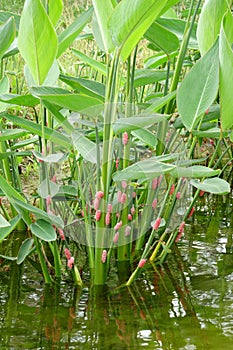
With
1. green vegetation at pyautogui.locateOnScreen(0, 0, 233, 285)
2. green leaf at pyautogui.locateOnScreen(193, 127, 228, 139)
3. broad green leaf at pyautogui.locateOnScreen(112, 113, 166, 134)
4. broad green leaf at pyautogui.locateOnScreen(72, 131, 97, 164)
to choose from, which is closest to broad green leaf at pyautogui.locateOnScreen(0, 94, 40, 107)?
green vegetation at pyautogui.locateOnScreen(0, 0, 233, 285)

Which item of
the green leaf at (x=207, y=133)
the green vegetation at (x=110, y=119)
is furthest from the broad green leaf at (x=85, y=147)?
the green leaf at (x=207, y=133)

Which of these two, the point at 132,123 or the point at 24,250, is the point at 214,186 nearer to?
the point at 132,123

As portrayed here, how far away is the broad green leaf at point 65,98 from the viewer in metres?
1.17

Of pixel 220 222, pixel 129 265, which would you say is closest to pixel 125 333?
pixel 129 265

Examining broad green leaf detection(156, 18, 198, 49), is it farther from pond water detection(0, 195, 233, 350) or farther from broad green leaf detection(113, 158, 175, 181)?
pond water detection(0, 195, 233, 350)

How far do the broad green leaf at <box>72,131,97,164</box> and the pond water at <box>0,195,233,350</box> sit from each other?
336 millimetres

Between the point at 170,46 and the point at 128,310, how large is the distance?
0.61 m

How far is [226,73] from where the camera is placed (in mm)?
1276

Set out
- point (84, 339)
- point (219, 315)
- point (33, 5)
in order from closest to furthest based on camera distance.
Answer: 1. point (33, 5)
2. point (84, 339)
3. point (219, 315)

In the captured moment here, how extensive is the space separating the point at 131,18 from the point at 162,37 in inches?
11.5

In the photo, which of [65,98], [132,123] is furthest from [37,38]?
[132,123]

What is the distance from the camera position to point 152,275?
5.29 ft

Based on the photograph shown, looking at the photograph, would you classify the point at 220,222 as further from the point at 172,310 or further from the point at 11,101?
the point at 11,101

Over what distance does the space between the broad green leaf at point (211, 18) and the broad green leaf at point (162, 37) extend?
0.20 ft
